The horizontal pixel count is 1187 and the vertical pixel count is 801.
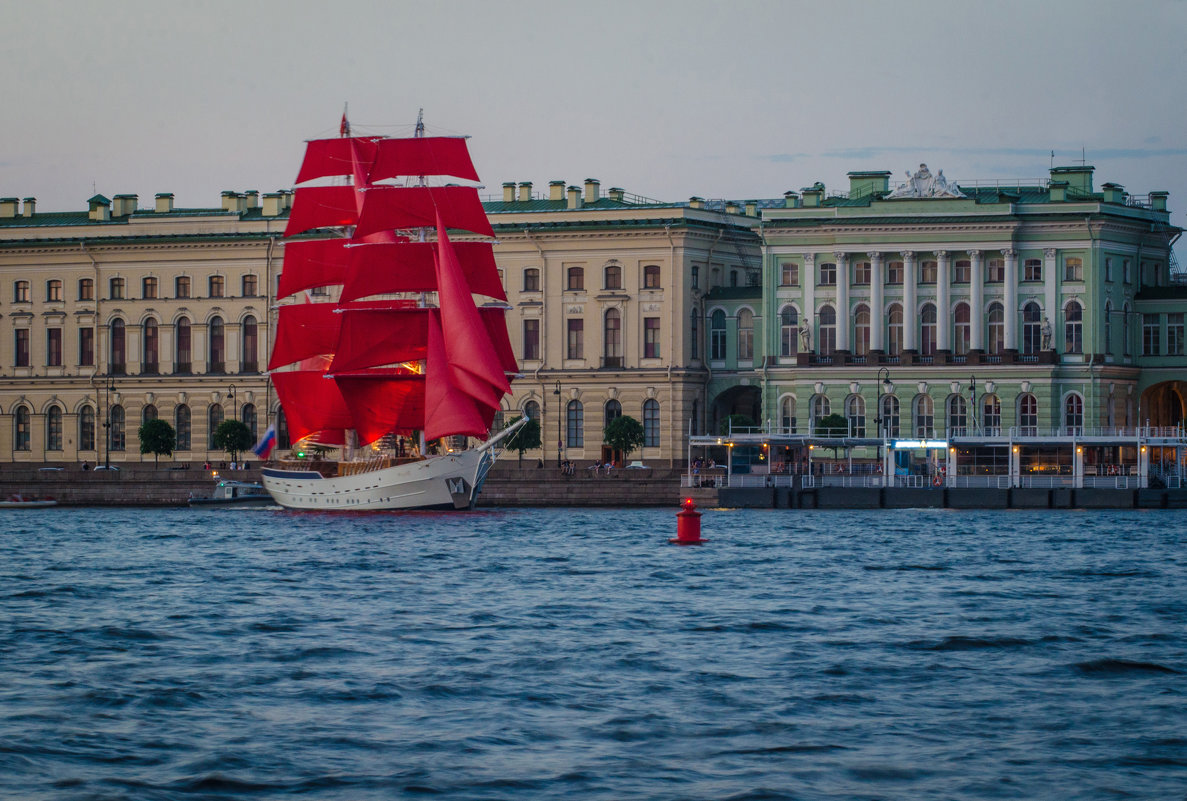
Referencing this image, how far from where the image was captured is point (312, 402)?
249 feet

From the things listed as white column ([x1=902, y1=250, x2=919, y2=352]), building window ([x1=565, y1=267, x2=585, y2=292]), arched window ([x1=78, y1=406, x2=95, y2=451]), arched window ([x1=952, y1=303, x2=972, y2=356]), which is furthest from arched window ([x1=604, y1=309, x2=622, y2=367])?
arched window ([x1=78, y1=406, x2=95, y2=451])

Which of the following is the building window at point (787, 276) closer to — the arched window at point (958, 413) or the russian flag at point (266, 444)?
the arched window at point (958, 413)

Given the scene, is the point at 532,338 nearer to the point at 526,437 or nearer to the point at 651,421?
A: the point at 651,421

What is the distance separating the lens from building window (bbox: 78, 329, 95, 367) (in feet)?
323

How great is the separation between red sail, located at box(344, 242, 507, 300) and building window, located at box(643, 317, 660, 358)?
1793 cm

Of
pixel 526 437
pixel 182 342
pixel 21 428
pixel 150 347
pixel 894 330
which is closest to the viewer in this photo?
pixel 526 437

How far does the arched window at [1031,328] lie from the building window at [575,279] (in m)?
18.9

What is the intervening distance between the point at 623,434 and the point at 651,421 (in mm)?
4576

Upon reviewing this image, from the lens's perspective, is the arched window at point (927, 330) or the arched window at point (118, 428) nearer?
the arched window at point (927, 330)

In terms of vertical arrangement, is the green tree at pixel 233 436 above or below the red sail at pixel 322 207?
below

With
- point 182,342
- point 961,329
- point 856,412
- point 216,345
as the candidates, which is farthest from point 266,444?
point 961,329

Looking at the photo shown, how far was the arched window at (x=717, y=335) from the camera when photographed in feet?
299

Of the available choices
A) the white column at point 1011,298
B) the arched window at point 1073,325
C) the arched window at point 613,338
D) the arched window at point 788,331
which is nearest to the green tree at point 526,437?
the arched window at point 613,338

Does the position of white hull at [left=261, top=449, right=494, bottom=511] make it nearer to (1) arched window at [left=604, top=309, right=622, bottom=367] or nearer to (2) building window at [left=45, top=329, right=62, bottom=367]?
(1) arched window at [left=604, top=309, right=622, bottom=367]
